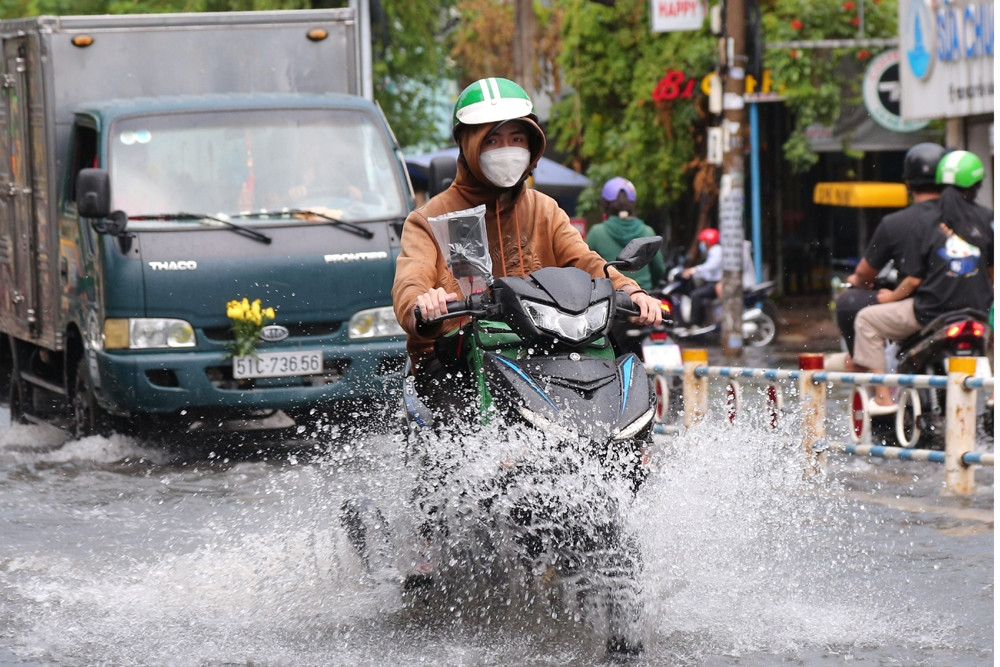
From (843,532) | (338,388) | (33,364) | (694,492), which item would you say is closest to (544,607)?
(694,492)

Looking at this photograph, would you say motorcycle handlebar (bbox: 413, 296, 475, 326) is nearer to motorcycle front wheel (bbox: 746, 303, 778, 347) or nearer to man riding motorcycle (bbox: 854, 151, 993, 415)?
man riding motorcycle (bbox: 854, 151, 993, 415)

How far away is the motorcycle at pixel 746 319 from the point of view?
18.6 m

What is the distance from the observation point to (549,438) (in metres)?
4.82

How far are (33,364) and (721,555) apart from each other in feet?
24.1

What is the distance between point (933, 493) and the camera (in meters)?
8.45

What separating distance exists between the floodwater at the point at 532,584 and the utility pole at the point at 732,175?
1008 cm

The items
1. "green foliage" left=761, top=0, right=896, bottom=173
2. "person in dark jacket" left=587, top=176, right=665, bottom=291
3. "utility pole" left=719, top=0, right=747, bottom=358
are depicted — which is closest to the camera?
"person in dark jacket" left=587, top=176, right=665, bottom=291

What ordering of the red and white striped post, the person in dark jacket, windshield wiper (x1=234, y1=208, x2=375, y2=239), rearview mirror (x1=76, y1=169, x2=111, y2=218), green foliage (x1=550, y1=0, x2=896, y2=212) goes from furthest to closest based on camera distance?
green foliage (x1=550, y1=0, x2=896, y2=212) < the person in dark jacket < windshield wiper (x1=234, y1=208, x2=375, y2=239) < rearview mirror (x1=76, y1=169, x2=111, y2=218) < the red and white striped post

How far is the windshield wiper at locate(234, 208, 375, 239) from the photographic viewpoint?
390 inches

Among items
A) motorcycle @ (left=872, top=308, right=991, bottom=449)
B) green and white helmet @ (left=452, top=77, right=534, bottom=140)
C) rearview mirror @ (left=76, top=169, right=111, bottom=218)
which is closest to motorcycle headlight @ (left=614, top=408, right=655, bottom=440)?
green and white helmet @ (left=452, top=77, right=534, bottom=140)

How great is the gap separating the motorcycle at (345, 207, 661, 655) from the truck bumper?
14.1 ft

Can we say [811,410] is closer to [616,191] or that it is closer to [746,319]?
[616,191]

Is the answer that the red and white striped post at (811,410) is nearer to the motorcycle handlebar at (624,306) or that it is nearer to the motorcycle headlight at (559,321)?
the motorcycle handlebar at (624,306)

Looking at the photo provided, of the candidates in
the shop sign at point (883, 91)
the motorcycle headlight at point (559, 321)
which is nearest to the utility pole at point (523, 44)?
the shop sign at point (883, 91)
